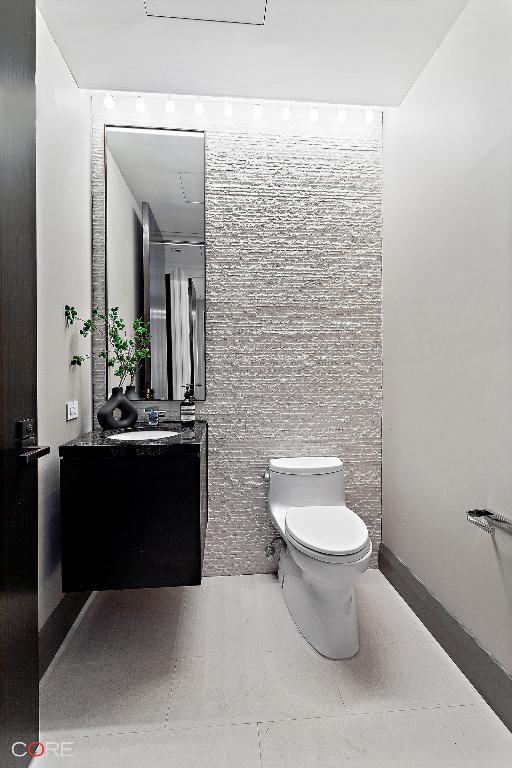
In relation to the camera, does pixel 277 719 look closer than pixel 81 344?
Yes

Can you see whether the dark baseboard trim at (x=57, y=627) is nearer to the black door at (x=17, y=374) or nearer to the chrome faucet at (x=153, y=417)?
the black door at (x=17, y=374)

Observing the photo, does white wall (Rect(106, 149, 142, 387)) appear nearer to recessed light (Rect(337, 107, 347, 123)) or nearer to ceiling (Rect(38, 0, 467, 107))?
ceiling (Rect(38, 0, 467, 107))

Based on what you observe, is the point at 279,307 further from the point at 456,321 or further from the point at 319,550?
the point at 319,550

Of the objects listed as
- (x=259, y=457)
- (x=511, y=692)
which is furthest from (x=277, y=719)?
(x=259, y=457)

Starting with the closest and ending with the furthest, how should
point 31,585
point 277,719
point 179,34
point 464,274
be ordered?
point 31,585 < point 277,719 < point 464,274 < point 179,34

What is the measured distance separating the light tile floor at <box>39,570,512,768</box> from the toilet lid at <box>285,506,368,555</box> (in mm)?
483

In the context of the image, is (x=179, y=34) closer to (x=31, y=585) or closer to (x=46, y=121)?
(x=46, y=121)

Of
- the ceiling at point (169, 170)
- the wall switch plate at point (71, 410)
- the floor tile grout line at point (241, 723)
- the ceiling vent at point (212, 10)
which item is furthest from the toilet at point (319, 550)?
the ceiling vent at point (212, 10)

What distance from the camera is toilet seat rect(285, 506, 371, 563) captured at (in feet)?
5.82

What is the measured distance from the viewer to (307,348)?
2607 millimetres

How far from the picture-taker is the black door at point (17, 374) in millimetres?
1244

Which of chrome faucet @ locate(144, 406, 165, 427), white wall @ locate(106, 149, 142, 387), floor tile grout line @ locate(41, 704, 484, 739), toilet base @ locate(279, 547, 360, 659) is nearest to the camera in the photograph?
floor tile grout line @ locate(41, 704, 484, 739)

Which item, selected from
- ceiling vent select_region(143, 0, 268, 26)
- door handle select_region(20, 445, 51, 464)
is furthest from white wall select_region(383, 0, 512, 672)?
door handle select_region(20, 445, 51, 464)

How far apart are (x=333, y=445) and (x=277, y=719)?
137cm
